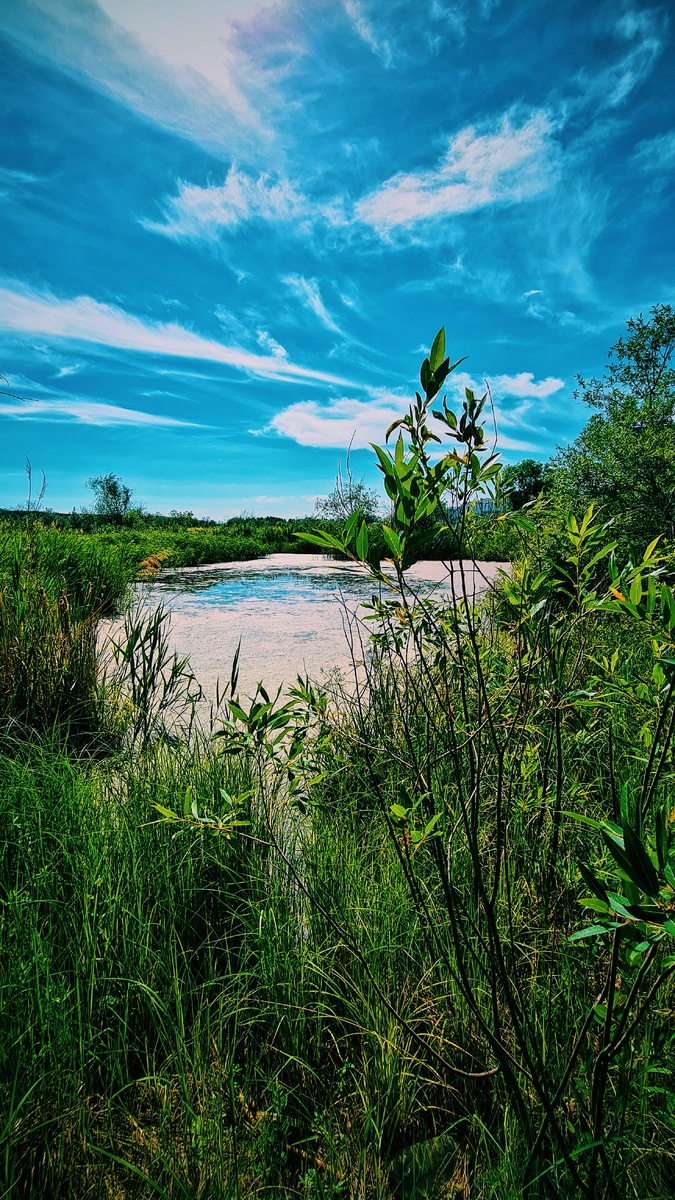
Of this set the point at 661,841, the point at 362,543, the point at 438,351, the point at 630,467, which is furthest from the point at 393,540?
the point at 630,467

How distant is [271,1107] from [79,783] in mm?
1038

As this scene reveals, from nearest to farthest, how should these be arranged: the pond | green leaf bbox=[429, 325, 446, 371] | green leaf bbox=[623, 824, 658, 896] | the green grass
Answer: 1. green leaf bbox=[623, 824, 658, 896]
2. green leaf bbox=[429, 325, 446, 371]
3. the green grass
4. the pond

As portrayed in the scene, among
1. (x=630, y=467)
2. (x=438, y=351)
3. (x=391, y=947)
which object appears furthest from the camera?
(x=630, y=467)

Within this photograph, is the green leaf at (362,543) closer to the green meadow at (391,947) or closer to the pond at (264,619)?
the green meadow at (391,947)

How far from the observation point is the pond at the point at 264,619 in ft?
11.9

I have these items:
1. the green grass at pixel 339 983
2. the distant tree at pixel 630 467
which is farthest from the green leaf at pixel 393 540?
the distant tree at pixel 630 467

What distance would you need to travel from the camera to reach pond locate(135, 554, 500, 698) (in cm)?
363

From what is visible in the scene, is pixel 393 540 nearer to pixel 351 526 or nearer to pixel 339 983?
pixel 351 526

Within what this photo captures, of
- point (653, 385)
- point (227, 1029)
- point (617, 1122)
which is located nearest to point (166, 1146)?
point (227, 1029)

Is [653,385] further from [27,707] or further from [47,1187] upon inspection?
[47,1187]

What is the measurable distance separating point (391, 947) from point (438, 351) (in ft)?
3.77

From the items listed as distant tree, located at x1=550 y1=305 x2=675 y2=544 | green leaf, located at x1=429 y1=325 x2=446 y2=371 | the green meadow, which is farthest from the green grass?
distant tree, located at x1=550 y1=305 x2=675 y2=544

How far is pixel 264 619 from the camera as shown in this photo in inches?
212

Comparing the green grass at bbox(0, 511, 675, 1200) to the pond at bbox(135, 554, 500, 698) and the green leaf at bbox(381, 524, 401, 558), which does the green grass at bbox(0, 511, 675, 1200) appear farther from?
the pond at bbox(135, 554, 500, 698)
